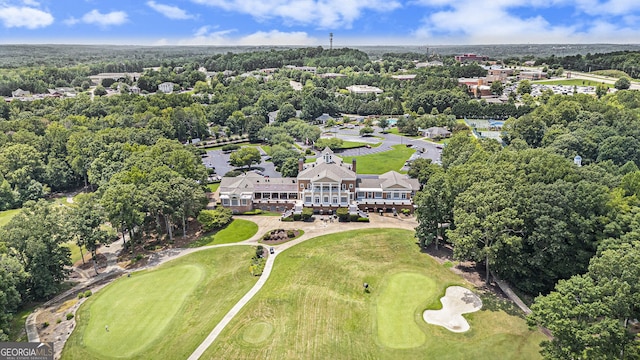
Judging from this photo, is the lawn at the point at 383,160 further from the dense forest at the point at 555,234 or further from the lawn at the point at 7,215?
the lawn at the point at 7,215

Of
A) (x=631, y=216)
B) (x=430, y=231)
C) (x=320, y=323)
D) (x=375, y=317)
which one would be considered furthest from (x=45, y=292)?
(x=631, y=216)

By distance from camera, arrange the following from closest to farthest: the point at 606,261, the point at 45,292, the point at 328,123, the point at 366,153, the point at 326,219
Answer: the point at 606,261
the point at 45,292
the point at 326,219
the point at 366,153
the point at 328,123

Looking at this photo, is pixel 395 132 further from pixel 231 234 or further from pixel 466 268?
pixel 466 268

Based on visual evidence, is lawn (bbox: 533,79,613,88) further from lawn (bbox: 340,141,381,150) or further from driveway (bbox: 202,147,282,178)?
driveway (bbox: 202,147,282,178)

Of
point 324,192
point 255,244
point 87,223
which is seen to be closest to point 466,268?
point 324,192

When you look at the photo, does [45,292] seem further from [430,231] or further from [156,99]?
[156,99]

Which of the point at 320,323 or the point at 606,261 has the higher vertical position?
the point at 606,261
